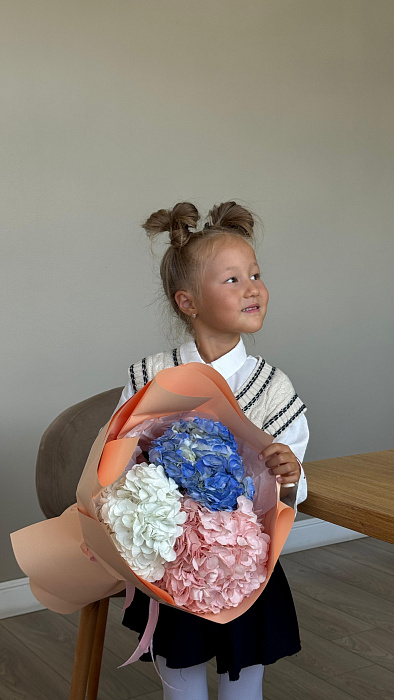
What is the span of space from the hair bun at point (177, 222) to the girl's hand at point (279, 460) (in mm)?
549

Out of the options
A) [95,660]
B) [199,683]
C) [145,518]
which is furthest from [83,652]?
[145,518]

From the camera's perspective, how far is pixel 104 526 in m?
0.87

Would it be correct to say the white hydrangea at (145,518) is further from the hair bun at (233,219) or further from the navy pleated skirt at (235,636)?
the hair bun at (233,219)

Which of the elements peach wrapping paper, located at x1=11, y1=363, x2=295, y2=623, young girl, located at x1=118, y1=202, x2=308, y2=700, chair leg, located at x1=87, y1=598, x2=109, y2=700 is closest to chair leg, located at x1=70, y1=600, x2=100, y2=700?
chair leg, located at x1=87, y1=598, x2=109, y2=700

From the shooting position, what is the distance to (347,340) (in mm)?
3312

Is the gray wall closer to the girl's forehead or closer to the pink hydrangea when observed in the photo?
the girl's forehead

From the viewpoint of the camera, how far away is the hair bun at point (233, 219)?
145cm

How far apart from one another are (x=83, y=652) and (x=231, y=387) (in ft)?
2.30

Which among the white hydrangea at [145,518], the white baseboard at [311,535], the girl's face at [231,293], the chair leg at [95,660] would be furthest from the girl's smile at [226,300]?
the white baseboard at [311,535]

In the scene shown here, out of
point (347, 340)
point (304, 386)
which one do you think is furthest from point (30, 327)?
point (347, 340)

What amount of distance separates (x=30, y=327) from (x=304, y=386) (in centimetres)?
122

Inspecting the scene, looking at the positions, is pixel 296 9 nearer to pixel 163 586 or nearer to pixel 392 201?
pixel 392 201

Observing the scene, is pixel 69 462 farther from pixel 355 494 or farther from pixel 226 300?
pixel 355 494

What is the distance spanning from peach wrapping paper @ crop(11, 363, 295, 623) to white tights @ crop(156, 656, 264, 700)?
1.01ft
